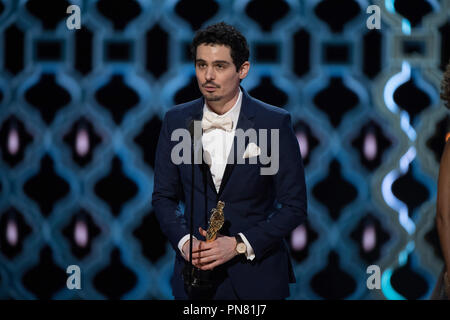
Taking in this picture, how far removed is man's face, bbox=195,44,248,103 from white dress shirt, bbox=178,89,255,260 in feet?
0.27

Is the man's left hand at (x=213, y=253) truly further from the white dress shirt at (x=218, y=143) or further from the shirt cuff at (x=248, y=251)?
the white dress shirt at (x=218, y=143)

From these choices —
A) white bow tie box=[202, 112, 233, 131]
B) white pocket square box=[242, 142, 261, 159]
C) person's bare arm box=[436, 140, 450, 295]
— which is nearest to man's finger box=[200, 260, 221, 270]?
white pocket square box=[242, 142, 261, 159]

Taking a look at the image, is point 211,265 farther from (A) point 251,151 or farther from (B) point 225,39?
(B) point 225,39

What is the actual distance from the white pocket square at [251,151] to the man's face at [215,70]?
21 cm

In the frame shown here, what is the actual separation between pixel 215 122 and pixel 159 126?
1.03m

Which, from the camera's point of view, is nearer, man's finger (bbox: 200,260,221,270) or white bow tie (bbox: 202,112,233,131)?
man's finger (bbox: 200,260,221,270)

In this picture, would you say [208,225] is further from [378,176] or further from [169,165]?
[378,176]

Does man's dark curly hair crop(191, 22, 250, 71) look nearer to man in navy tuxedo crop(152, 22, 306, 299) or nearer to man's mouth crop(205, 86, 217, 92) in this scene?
man in navy tuxedo crop(152, 22, 306, 299)

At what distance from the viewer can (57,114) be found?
304 cm

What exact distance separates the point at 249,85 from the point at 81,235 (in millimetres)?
1258

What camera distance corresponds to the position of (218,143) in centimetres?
208

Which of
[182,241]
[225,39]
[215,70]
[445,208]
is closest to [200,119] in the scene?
[215,70]

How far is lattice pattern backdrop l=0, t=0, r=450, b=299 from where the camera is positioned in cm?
297

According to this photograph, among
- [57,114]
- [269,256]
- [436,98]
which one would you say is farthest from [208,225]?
[436,98]
